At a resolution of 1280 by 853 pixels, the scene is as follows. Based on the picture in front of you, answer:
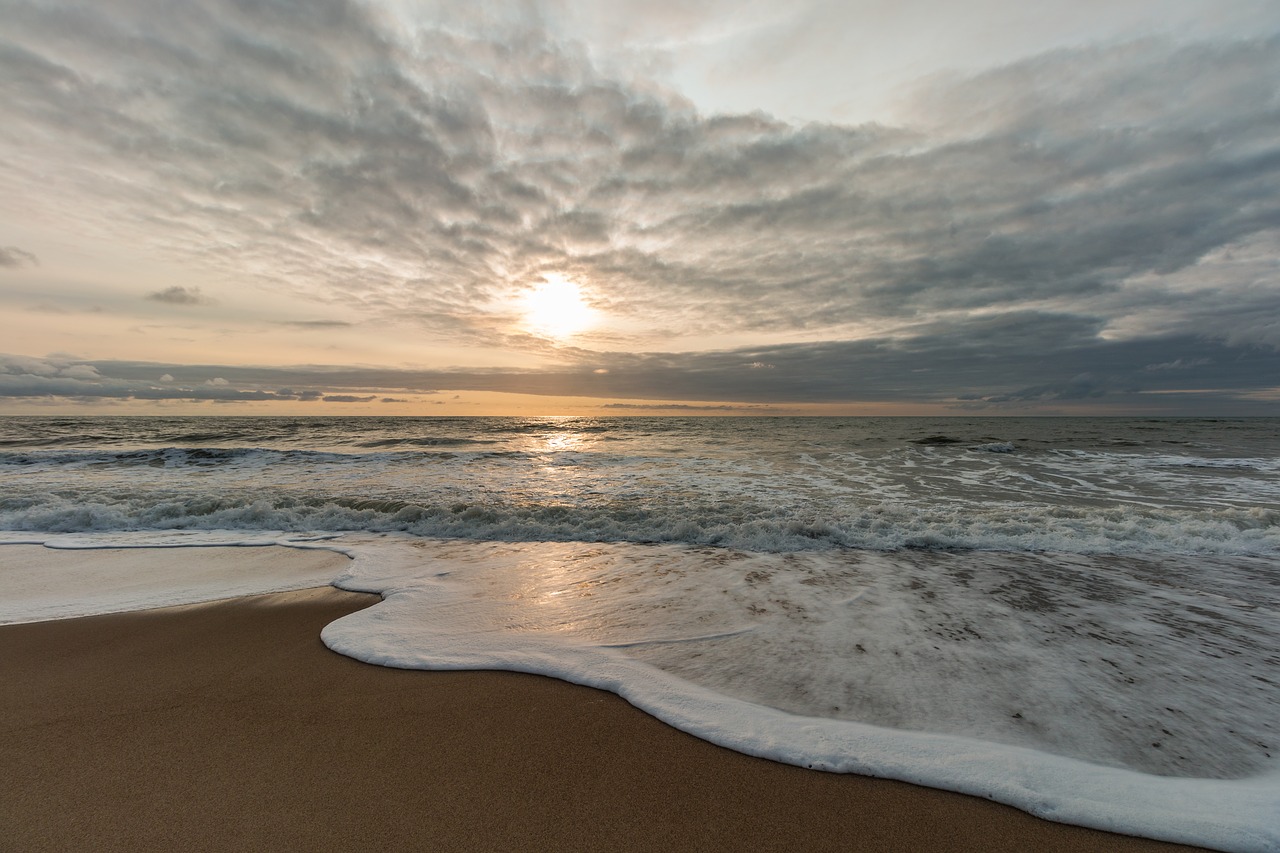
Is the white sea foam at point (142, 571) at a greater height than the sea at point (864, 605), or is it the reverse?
the sea at point (864, 605)

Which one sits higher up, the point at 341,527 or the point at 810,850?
the point at 810,850

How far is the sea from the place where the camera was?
9.87 ft

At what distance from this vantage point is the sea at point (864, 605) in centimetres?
301

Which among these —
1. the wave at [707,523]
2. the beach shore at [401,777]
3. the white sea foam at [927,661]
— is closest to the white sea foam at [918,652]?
the white sea foam at [927,661]

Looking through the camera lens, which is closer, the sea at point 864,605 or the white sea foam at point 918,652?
the white sea foam at point 918,652

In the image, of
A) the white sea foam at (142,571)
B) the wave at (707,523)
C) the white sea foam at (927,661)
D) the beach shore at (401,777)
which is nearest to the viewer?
the beach shore at (401,777)

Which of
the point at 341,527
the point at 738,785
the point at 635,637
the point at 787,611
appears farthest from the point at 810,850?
the point at 341,527

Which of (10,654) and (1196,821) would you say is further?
(10,654)

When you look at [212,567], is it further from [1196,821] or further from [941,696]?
[1196,821]

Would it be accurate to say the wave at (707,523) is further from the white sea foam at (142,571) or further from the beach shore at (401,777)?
the beach shore at (401,777)

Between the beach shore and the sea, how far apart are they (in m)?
0.24

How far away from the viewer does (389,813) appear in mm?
2525

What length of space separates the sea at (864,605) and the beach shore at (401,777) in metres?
0.24

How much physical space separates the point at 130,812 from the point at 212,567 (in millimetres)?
5676
